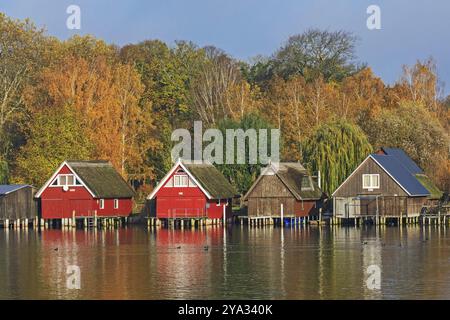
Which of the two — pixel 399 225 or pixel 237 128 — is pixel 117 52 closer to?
pixel 237 128

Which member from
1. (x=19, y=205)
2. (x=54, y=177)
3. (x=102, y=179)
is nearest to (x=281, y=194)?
(x=102, y=179)

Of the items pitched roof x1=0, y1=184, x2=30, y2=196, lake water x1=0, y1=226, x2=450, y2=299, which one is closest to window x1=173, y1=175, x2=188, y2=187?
lake water x1=0, y1=226, x2=450, y2=299

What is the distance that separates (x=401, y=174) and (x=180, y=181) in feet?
60.2

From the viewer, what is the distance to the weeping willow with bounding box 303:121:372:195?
9569 cm

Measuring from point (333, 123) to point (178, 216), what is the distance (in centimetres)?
1581

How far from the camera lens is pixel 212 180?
9525 cm

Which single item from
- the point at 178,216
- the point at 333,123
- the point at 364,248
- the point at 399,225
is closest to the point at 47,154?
the point at 178,216

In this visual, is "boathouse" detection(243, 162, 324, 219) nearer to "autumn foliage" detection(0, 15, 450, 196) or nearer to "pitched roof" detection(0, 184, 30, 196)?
"autumn foliage" detection(0, 15, 450, 196)

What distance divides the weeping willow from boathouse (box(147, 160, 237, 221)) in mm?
8212

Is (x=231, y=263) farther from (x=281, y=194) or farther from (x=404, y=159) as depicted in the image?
(x=404, y=159)

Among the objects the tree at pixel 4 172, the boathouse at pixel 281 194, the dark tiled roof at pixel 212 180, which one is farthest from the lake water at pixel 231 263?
the tree at pixel 4 172

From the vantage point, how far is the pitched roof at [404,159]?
93312mm
